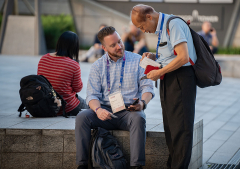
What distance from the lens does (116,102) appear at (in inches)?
131

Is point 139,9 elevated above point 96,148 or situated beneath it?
elevated above

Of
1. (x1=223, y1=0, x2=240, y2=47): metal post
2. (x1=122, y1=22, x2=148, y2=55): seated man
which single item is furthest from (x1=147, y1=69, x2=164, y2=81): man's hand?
(x1=223, y1=0, x2=240, y2=47): metal post

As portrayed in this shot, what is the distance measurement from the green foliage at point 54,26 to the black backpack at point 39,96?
47.2ft

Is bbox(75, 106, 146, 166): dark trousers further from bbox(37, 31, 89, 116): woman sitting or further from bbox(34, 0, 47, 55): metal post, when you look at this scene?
bbox(34, 0, 47, 55): metal post

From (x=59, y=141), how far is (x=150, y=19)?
1592mm

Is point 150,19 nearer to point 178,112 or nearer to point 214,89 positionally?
point 178,112

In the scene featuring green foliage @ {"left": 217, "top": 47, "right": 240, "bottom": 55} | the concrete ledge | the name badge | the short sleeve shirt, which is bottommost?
green foliage @ {"left": 217, "top": 47, "right": 240, "bottom": 55}

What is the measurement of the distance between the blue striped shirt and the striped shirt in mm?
753

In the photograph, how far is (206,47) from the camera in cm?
285

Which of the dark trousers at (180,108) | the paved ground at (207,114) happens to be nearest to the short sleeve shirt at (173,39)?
the dark trousers at (180,108)

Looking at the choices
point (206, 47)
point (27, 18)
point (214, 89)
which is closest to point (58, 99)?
point (206, 47)

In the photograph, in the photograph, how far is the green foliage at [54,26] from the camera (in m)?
18.0

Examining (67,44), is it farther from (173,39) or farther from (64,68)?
(173,39)

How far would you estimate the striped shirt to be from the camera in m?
4.18
